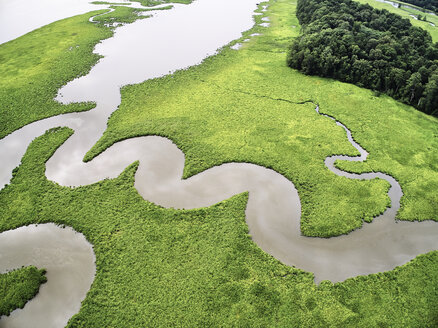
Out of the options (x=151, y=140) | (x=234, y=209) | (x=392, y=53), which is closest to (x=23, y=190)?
(x=151, y=140)

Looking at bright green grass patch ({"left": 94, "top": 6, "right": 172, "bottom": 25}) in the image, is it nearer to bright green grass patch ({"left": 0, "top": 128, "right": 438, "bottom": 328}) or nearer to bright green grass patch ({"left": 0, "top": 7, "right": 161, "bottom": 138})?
bright green grass patch ({"left": 0, "top": 7, "right": 161, "bottom": 138})

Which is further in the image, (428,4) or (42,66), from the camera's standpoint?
(428,4)

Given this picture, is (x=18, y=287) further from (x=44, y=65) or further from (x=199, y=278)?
(x=44, y=65)

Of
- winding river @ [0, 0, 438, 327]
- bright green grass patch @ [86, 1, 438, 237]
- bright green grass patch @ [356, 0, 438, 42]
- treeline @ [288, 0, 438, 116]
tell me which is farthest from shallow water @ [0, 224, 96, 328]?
bright green grass patch @ [356, 0, 438, 42]

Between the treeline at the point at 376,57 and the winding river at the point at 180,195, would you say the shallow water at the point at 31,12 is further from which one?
the treeline at the point at 376,57

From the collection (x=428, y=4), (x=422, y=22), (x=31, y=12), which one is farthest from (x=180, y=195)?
(x=428, y=4)

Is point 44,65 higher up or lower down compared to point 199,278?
higher up

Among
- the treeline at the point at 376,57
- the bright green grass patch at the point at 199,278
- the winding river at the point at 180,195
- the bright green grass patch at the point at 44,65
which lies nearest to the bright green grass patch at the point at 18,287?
the winding river at the point at 180,195
